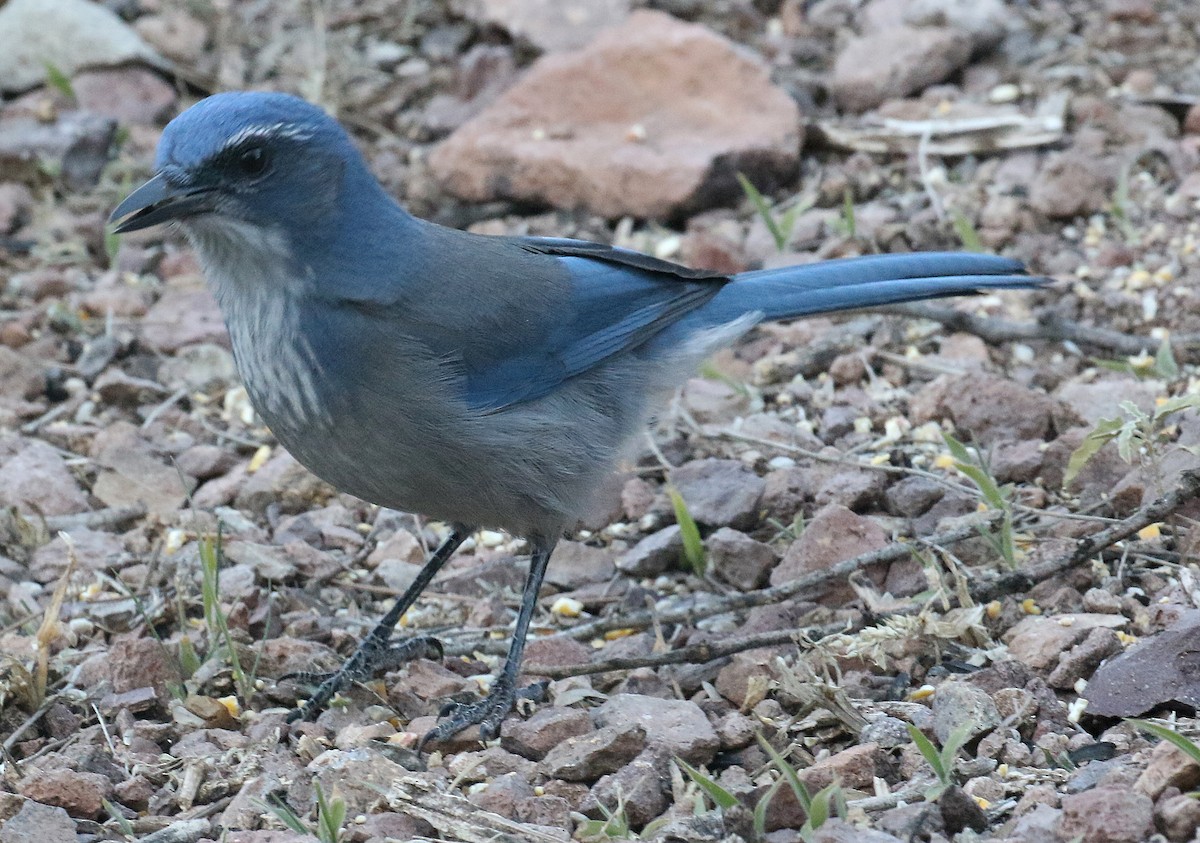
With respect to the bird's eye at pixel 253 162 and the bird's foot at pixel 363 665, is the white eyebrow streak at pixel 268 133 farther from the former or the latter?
the bird's foot at pixel 363 665

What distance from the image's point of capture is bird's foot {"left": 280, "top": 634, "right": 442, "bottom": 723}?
14.7 ft

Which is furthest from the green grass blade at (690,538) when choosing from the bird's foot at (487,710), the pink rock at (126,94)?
the pink rock at (126,94)

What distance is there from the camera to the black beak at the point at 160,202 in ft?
13.8

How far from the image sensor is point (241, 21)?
28.5ft

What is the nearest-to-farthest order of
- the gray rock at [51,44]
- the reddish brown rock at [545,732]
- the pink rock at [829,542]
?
the reddish brown rock at [545,732], the pink rock at [829,542], the gray rock at [51,44]

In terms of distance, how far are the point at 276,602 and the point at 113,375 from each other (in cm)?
172

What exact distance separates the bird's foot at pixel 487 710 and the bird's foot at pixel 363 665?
0.29 meters

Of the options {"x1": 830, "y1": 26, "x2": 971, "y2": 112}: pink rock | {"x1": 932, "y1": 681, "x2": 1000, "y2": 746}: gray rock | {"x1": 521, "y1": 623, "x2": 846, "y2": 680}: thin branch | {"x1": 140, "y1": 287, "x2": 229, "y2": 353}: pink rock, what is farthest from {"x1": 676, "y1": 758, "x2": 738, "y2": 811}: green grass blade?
{"x1": 830, "y1": 26, "x2": 971, "y2": 112}: pink rock

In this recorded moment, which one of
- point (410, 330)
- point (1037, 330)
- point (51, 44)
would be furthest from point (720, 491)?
point (51, 44)

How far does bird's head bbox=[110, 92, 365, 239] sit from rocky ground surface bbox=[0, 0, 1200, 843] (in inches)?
37.4

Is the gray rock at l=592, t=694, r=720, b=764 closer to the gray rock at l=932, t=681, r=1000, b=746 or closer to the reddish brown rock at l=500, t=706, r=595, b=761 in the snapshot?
the reddish brown rock at l=500, t=706, r=595, b=761

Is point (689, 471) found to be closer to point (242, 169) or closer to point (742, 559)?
point (742, 559)

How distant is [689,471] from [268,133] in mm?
1916

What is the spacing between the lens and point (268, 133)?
4.36 meters
